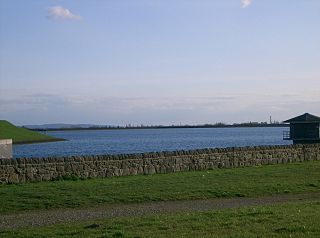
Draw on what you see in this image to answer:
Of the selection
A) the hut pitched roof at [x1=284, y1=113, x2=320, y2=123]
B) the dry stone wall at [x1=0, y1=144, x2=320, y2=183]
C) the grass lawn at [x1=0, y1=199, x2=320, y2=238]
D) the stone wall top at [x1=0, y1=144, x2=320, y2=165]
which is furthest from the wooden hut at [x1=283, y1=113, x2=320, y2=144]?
the grass lawn at [x1=0, y1=199, x2=320, y2=238]

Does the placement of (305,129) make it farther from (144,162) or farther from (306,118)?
(144,162)

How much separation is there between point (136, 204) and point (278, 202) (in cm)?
341

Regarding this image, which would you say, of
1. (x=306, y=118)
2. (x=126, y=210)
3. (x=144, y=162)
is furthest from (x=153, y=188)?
(x=306, y=118)

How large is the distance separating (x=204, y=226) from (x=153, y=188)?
6.60 m

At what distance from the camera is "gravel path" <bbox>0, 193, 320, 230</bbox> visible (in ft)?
38.8

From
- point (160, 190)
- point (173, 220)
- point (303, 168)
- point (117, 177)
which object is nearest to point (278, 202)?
point (160, 190)

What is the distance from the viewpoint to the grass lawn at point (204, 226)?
30.8 ft

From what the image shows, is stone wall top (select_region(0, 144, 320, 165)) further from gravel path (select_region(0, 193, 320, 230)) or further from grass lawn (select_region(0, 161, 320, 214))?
gravel path (select_region(0, 193, 320, 230))

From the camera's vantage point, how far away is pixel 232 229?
31.9ft

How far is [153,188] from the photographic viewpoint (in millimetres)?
16594

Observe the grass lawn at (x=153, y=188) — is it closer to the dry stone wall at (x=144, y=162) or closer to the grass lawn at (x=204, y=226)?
the dry stone wall at (x=144, y=162)

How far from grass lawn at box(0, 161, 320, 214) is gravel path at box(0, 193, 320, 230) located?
1.92ft

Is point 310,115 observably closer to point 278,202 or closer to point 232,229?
point 278,202

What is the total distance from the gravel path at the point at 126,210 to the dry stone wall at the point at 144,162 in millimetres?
5367
